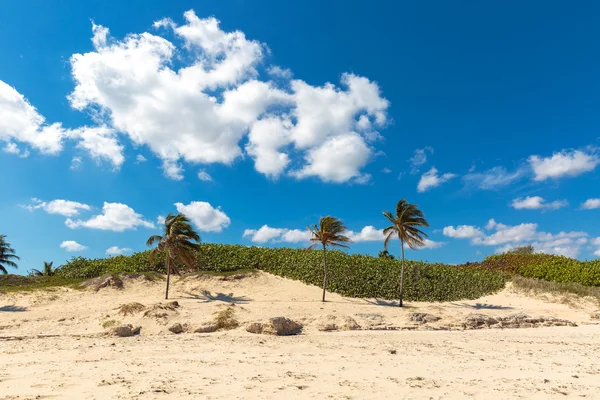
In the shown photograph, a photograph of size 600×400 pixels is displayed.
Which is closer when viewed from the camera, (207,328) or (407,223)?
(207,328)

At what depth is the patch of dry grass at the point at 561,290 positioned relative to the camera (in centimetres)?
3129

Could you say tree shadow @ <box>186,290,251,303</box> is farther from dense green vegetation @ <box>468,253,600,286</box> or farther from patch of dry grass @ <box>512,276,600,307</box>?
dense green vegetation @ <box>468,253,600,286</box>

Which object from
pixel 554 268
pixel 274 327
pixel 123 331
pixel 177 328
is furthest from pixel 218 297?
pixel 554 268

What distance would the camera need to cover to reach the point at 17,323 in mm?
20703

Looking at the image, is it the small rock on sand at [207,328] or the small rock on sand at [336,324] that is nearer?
the small rock on sand at [207,328]

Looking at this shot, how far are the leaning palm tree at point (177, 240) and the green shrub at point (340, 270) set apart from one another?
1.83 meters

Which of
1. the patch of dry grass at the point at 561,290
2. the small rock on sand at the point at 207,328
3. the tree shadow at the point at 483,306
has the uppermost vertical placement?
the patch of dry grass at the point at 561,290

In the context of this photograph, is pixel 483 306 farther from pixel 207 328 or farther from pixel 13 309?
pixel 13 309

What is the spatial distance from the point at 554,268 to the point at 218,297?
35.5 meters

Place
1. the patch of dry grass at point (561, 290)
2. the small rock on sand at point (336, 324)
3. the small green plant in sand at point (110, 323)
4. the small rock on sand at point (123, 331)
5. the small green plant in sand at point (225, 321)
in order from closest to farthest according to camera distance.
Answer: the small rock on sand at point (123, 331) → the small green plant in sand at point (225, 321) → the small green plant in sand at point (110, 323) → the small rock on sand at point (336, 324) → the patch of dry grass at point (561, 290)

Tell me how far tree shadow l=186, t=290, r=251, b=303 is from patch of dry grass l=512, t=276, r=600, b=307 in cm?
2420

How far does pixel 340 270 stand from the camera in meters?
33.3

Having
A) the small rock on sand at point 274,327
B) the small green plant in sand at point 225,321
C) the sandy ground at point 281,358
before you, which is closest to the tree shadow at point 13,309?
the sandy ground at point 281,358

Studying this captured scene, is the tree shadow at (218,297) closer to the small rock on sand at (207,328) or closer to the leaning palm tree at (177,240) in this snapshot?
the leaning palm tree at (177,240)
